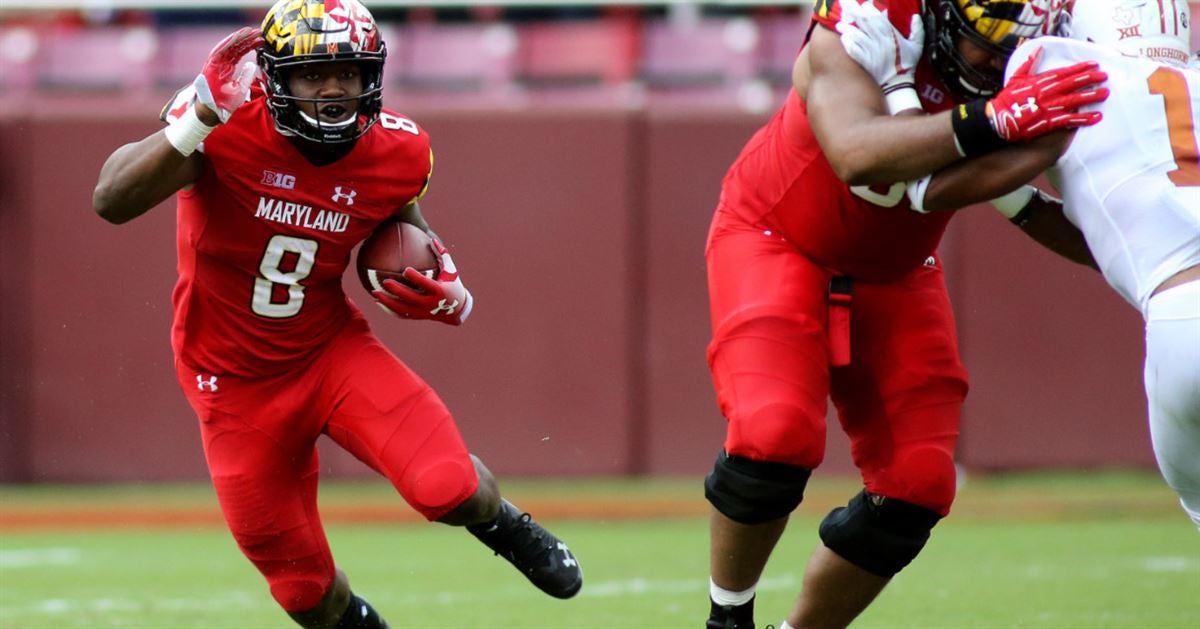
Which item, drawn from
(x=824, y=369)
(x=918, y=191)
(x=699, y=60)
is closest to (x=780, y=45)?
(x=699, y=60)

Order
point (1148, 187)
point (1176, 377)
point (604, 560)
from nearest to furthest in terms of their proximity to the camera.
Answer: point (1176, 377), point (1148, 187), point (604, 560)

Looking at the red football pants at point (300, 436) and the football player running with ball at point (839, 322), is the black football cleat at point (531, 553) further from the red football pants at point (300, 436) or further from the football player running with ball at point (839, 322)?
the football player running with ball at point (839, 322)

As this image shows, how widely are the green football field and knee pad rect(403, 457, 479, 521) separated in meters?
1.06

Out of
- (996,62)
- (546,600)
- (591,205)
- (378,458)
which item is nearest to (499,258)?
(591,205)

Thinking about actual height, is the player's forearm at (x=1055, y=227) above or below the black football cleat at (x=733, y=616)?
above

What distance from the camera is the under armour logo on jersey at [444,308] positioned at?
4.17m

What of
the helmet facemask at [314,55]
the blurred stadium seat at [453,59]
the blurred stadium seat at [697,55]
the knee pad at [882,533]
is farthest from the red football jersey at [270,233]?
the blurred stadium seat at [697,55]

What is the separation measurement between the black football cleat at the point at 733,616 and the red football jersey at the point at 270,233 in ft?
4.08

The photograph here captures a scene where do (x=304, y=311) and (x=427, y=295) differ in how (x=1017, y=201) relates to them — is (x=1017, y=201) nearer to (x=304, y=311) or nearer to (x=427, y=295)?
(x=427, y=295)

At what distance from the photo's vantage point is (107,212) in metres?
3.94

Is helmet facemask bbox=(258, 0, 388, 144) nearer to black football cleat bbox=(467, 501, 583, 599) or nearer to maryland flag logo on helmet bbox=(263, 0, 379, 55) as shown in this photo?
maryland flag logo on helmet bbox=(263, 0, 379, 55)

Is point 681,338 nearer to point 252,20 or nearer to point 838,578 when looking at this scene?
point 252,20

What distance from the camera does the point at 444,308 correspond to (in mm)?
4199

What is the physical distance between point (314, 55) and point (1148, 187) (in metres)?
1.96
